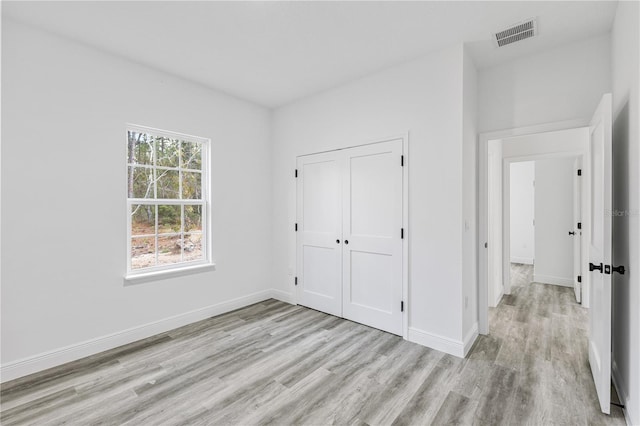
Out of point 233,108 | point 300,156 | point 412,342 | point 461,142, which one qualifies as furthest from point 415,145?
point 233,108

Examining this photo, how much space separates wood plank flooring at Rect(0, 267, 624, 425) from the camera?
195cm

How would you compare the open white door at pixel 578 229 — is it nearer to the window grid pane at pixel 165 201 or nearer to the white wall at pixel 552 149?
the white wall at pixel 552 149

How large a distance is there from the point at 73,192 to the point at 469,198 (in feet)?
12.2

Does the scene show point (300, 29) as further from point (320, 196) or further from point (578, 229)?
point (578, 229)

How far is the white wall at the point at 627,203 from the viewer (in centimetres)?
168

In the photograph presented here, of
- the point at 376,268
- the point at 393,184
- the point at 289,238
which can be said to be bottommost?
the point at 376,268

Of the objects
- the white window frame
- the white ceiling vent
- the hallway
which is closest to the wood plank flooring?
the hallway

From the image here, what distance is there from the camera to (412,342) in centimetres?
300

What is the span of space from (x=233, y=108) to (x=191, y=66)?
0.85 meters

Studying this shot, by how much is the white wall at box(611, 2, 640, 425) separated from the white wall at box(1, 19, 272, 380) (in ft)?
12.4

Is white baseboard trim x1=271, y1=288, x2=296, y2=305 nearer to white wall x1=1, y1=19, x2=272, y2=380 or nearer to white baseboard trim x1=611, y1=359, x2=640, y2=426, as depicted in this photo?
white wall x1=1, y1=19, x2=272, y2=380

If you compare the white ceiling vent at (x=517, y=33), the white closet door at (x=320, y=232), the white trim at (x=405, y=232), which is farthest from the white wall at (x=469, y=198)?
the white closet door at (x=320, y=232)

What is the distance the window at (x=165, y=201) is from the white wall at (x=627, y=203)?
3801 millimetres

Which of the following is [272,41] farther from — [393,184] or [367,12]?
[393,184]
